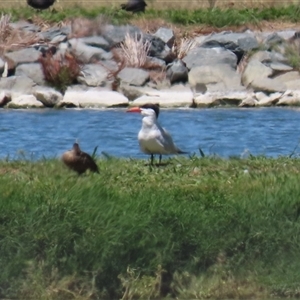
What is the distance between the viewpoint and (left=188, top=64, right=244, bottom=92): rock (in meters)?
26.4

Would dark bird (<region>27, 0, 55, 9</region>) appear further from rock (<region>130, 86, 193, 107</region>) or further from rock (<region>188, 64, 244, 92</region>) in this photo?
rock (<region>130, 86, 193, 107</region>)

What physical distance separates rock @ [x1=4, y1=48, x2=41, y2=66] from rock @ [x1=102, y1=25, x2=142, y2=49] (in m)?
1.96

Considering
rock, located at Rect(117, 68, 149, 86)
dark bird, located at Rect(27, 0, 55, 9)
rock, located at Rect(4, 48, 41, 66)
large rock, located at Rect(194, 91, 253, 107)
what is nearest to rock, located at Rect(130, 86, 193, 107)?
large rock, located at Rect(194, 91, 253, 107)

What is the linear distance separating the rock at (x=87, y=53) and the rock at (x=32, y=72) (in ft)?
4.40

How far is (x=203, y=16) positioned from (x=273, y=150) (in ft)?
44.0

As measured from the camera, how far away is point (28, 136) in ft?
65.8

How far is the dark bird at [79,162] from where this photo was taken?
411 inches

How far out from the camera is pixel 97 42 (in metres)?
28.7

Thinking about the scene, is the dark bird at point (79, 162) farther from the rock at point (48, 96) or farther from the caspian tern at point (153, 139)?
the rock at point (48, 96)

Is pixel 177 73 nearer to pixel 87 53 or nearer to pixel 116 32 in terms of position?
pixel 87 53

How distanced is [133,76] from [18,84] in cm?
255

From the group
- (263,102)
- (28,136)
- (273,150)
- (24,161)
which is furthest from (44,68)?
(24,161)

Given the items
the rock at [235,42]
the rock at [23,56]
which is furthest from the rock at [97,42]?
the rock at [235,42]

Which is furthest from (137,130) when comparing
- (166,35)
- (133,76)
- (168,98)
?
(166,35)
